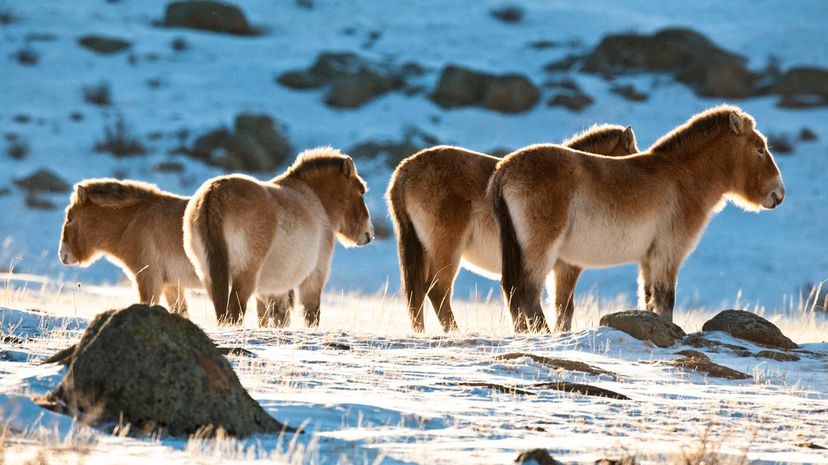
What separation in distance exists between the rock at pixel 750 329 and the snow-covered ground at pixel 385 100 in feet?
42.5

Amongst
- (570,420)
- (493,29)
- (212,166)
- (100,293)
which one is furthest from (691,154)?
(493,29)

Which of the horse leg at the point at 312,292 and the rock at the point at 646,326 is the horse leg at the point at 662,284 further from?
the horse leg at the point at 312,292

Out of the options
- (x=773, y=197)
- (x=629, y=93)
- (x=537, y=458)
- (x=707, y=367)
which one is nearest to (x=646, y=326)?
(x=707, y=367)

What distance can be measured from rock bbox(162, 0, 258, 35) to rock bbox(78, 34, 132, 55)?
265 cm

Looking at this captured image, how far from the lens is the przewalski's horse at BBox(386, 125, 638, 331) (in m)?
10.6

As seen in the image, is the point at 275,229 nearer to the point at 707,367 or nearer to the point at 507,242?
the point at 507,242

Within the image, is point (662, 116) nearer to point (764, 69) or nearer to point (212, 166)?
point (764, 69)

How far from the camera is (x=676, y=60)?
34250 millimetres

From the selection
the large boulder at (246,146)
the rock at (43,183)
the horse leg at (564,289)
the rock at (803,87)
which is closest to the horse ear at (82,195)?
the horse leg at (564,289)

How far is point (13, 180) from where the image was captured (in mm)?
27500

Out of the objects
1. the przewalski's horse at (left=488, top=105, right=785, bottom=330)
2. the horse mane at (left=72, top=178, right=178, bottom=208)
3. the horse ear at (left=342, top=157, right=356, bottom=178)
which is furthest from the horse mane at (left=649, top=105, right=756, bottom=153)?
the horse mane at (left=72, top=178, right=178, bottom=208)

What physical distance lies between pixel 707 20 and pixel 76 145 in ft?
63.8

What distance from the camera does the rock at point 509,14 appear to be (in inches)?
1511

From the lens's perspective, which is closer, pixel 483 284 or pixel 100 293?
pixel 100 293
